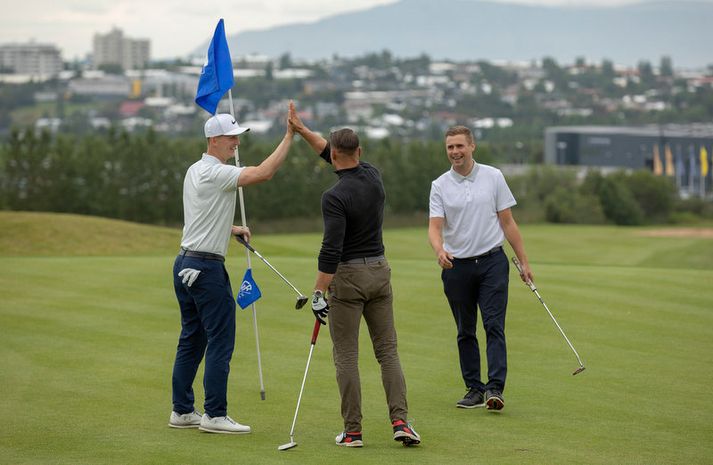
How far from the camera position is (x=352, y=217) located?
883cm

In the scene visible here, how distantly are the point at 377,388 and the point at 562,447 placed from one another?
2.75 metres

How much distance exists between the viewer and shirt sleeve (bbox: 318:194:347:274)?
8.73m

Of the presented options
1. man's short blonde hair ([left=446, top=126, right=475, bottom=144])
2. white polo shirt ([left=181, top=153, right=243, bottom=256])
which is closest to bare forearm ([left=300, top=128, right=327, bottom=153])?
white polo shirt ([left=181, top=153, right=243, bottom=256])

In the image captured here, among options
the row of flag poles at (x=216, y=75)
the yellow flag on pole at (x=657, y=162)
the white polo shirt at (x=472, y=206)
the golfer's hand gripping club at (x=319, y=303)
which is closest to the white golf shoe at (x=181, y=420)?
the row of flag poles at (x=216, y=75)

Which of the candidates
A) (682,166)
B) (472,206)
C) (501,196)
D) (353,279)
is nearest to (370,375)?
(472,206)

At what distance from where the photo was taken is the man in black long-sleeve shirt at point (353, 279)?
28.7 ft

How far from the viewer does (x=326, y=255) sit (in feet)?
28.7

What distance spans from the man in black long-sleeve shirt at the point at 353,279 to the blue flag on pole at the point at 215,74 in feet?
4.32

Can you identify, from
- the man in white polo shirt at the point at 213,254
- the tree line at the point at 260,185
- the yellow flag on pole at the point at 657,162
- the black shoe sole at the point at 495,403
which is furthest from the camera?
the yellow flag on pole at the point at 657,162

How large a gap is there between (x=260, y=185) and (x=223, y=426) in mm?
78866

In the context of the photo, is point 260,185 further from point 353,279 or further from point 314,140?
point 353,279

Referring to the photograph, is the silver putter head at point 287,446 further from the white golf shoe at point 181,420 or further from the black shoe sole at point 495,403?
the black shoe sole at point 495,403

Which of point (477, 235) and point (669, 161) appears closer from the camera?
point (477, 235)

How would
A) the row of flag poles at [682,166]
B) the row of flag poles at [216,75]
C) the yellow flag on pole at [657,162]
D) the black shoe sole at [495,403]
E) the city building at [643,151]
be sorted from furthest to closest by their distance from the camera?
the city building at [643,151] < the row of flag poles at [682,166] < the yellow flag on pole at [657,162] < the row of flag poles at [216,75] < the black shoe sole at [495,403]
